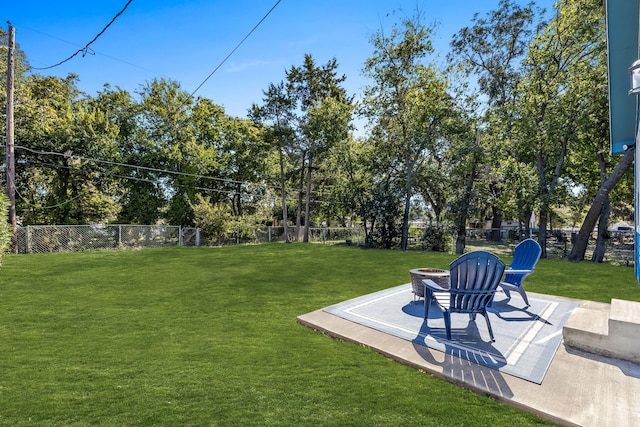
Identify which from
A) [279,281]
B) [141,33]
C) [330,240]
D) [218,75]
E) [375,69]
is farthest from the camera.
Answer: [330,240]

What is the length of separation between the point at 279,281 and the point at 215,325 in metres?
2.80

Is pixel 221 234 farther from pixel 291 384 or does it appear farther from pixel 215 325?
pixel 291 384

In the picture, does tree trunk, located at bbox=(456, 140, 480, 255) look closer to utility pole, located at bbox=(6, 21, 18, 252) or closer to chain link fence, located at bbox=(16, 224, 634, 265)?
chain link fence, located at bbox=(16, 224, 634, 265)

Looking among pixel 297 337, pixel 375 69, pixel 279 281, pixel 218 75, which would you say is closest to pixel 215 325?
pixel 297 337

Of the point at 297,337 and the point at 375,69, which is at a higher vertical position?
the point at 375,69

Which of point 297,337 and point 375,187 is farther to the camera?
point 375,187

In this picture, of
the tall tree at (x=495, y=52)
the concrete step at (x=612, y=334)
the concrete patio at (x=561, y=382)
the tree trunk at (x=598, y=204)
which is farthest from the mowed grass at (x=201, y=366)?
the tall tree at (x=495, y=52)

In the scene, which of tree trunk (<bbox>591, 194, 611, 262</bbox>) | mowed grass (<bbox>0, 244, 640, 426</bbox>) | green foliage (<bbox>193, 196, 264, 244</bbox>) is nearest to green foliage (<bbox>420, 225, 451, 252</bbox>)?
tree trunk (<bbox>591, 194, 611, 262</bbox>)

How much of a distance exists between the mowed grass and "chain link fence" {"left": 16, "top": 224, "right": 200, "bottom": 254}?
22.2ft

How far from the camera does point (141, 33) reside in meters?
7.30

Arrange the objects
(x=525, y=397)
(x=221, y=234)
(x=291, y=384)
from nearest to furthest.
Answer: (x=525, y=397), (x=291, y=384), (x=221, y=234)

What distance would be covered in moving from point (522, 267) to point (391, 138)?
40.6ft

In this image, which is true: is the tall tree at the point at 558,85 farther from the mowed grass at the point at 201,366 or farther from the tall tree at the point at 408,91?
the mowed grass at the point at 201,366

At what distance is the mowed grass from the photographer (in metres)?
2.01
